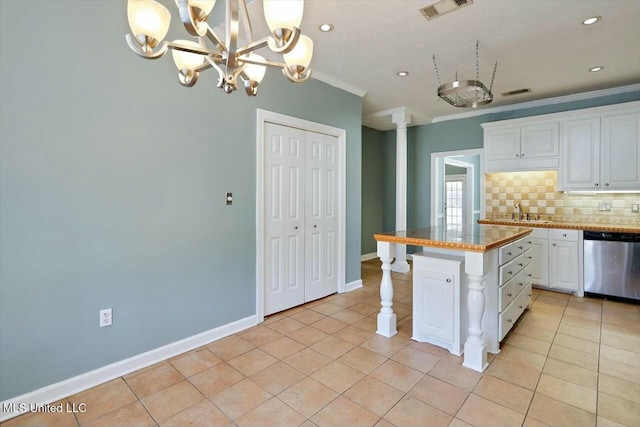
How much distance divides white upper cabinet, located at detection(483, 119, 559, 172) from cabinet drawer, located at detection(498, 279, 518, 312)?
2.41m

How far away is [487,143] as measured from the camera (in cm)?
481

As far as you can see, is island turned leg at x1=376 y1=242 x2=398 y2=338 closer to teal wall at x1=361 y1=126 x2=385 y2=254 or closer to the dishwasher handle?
the dishwasher handle

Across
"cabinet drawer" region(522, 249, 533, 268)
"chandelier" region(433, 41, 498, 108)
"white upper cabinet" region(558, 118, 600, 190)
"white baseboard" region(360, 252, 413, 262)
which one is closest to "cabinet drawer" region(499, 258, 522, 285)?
"cabinet drawer" region(522, 249, 533, 268)

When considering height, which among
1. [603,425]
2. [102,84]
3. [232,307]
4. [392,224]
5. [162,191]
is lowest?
[603,425]

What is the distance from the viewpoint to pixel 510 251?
2.73 meters

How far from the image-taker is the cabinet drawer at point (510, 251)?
8.39 ft

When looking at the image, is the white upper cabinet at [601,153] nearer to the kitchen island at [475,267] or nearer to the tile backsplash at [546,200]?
the tile backsplash at [546,200]

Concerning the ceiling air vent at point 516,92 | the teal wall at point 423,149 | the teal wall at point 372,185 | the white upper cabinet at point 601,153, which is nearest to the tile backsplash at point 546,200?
the white upper cabinet at point 601,153

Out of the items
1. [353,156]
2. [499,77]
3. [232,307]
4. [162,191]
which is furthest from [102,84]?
[499,77]

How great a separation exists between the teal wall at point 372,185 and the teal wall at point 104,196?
3.52 metres

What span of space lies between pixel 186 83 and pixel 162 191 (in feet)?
3.39

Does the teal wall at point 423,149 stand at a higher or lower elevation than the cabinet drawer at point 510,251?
higher

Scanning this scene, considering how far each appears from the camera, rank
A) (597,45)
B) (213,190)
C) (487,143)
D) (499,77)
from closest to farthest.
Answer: (213,190) < (597,45) < (499,77) < (487,143)

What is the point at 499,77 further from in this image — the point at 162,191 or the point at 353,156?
the point at 162,191
